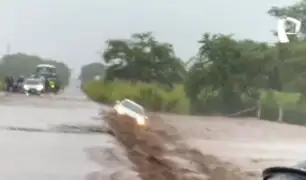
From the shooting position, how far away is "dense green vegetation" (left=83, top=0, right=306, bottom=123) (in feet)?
4.89

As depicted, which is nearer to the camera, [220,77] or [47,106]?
[220,77]

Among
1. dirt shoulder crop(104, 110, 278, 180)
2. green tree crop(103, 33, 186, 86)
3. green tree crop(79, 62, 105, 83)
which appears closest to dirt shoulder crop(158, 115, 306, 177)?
dirt shoulder crop(104, 110, 278, 180)

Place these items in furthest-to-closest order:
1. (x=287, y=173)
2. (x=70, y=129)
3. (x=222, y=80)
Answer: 1. (x=70, y=129)
2. (x=222, y=80)
3. (x=287, y=173)

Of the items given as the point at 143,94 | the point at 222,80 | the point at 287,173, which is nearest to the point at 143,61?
the point at 143,94

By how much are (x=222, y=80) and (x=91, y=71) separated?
14.9 inches

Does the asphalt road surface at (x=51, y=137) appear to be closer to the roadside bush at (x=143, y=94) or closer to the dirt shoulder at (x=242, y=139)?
the roadside bush at (x=143, y=94)

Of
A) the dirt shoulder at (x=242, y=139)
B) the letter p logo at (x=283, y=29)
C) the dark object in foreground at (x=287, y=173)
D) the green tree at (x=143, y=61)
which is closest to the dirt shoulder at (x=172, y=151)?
the dirt shoulder at (x=242, y=139)

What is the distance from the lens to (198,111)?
1490 mm

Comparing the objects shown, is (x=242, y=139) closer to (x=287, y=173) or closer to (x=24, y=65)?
(x=24, y=65)

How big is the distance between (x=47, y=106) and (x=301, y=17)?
0.76 metres

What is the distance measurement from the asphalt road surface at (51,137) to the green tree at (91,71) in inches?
1.6

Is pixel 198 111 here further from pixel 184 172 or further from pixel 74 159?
pixel 74 159

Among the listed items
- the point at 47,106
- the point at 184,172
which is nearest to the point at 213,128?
the point at 184,172

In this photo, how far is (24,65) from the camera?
Answer: 1.58 m
